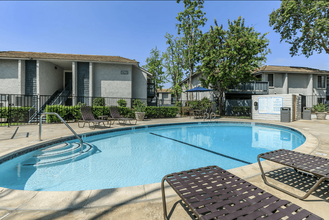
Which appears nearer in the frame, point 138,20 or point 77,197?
point 77,197

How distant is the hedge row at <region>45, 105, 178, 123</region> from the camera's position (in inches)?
371

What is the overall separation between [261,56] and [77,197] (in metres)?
17.7

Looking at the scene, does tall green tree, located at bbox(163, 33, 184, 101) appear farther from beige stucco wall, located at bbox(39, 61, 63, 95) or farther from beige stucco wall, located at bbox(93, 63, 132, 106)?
beige stucco wall, located at bbox(39, 61, 63, 95)

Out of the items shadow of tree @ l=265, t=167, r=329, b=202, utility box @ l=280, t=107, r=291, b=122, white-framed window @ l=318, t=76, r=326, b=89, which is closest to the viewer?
shadow of tree @ l=265, t=167, r=329, b=202

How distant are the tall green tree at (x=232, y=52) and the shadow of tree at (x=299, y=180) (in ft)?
40.7

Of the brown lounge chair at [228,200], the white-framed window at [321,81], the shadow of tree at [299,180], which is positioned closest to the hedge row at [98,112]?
the brown lounge chair at [228,200]

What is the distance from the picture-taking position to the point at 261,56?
15.1 m

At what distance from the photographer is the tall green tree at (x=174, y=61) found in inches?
1066

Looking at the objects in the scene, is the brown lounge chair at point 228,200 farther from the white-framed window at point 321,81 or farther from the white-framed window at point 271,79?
the white-framed window at point 321,81

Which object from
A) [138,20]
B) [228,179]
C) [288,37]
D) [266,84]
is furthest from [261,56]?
[228,179]

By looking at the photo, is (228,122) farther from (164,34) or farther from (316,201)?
(164,34)

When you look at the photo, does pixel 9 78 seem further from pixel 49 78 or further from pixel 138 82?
pixel 138 82

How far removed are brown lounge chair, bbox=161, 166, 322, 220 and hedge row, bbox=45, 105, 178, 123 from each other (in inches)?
400

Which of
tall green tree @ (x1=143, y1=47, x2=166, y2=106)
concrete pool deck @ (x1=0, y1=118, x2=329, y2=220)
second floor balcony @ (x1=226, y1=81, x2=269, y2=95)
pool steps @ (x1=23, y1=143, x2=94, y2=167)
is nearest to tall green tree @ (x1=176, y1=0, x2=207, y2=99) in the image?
second floor balcony @ (x1=226, y1=81, x2=269, y2=95)
